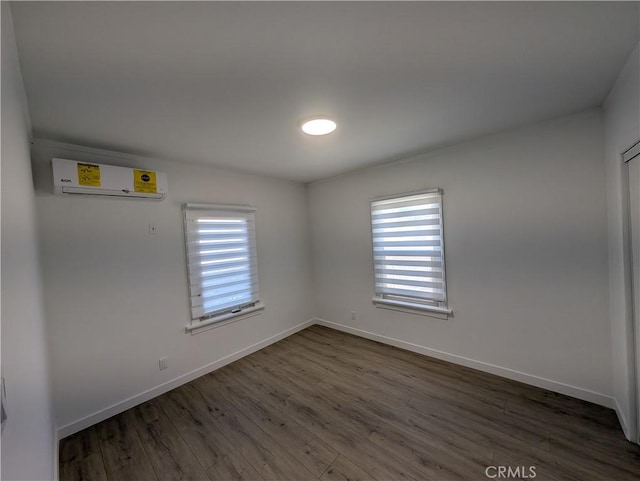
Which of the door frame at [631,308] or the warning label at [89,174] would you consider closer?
the door frame at [631,308]

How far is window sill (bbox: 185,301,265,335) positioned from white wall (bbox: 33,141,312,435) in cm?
7

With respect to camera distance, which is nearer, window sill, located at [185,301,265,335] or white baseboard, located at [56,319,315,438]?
white baseboard, located at [56,319,315,438]

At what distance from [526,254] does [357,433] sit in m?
2.19

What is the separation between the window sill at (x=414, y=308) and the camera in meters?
2.94

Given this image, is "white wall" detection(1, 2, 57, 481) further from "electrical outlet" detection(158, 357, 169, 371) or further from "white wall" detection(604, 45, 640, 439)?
"white wall" detection(604, 45, 640, 439)

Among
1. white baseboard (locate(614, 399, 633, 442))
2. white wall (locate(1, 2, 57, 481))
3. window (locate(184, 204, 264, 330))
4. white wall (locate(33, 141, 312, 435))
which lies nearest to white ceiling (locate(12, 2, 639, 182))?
white wall (locate(1, 2, 57, 481))

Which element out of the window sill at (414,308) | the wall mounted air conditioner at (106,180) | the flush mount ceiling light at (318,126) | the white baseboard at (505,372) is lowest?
the white baseboard at (505,372)

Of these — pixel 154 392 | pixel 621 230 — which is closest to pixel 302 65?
pixel 621 230

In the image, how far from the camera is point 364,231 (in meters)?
3.65

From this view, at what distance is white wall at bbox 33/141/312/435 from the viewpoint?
2.10 metres

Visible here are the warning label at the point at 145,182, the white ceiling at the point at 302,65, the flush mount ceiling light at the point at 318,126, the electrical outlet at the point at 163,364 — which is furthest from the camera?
the electrical outlet at the point at 163,364

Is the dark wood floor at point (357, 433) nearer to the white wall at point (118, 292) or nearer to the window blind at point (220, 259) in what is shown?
the white wall at point (118, 292)

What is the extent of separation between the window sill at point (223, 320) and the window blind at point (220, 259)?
5cm

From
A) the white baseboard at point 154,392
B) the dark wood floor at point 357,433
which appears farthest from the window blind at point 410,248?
the white baseboard at point 154,392
